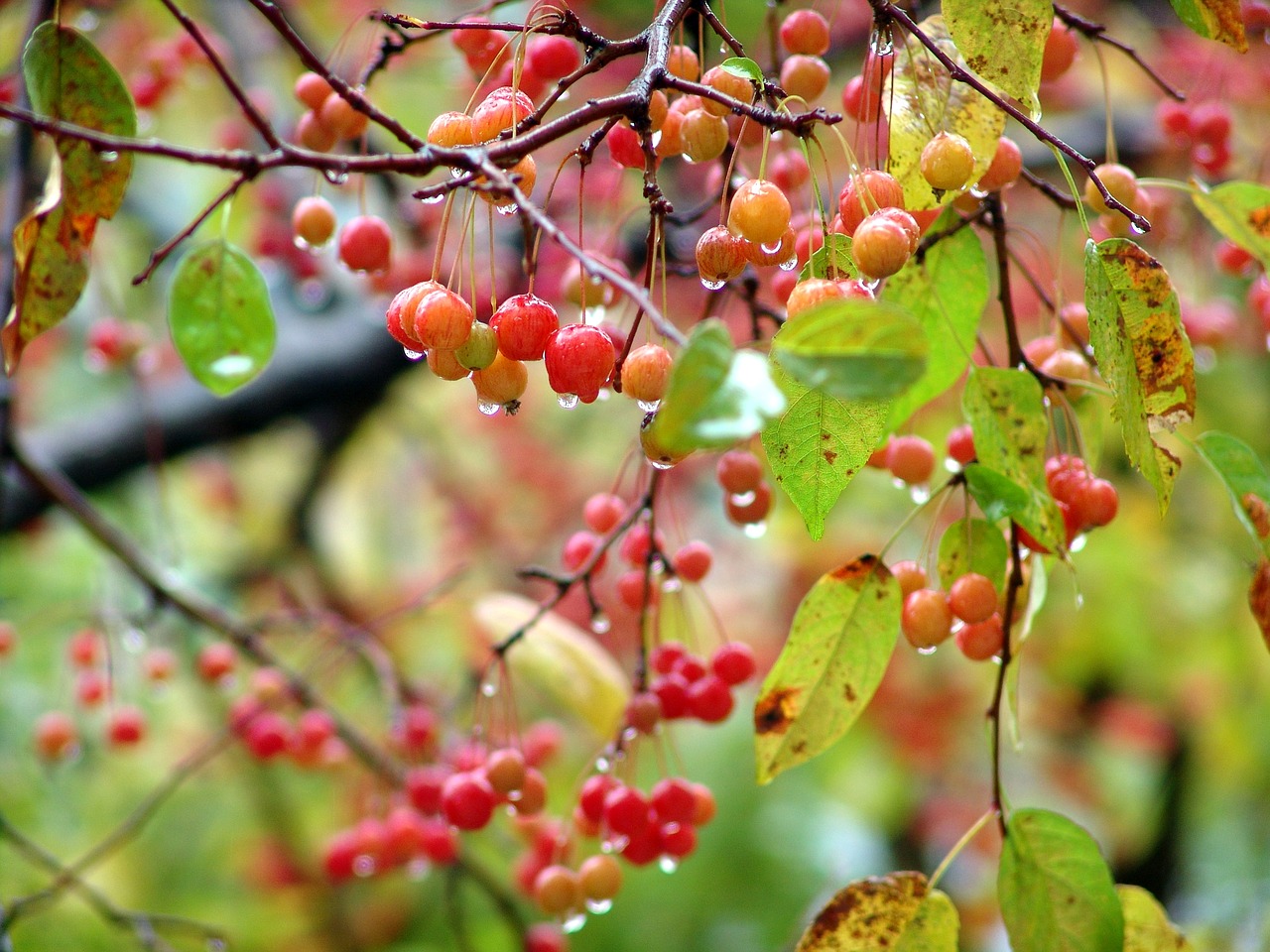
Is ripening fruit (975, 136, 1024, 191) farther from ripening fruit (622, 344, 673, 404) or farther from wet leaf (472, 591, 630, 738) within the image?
wet leaf (472, 591, 630, 738)

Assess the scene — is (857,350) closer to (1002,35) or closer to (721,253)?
(721,253)

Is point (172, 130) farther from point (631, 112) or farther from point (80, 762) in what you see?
point (631, 112)

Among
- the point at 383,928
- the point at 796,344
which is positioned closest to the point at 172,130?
the point at 383,928

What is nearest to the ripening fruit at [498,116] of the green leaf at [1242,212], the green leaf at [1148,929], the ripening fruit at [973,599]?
the ripening fruit at [973,599]

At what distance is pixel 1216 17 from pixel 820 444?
0.40m

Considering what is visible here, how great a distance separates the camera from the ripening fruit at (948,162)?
2.15 feet

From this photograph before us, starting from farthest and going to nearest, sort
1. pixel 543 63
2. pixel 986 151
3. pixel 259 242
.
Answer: pixel 259 242 → pixel 543 63 → pixel 986 151

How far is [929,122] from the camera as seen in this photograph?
71 cm

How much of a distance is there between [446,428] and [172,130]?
4.21 feet

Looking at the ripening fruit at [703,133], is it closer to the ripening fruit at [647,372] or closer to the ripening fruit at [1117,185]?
the ripening fruit at [647,372]

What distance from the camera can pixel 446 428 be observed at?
3822mm

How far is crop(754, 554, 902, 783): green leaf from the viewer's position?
777mm

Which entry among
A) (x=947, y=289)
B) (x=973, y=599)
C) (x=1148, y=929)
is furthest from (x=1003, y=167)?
(x=1148, y=929)

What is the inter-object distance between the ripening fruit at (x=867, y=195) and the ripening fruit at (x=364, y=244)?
15.5 inches
